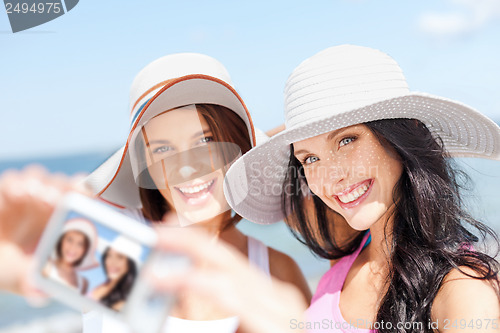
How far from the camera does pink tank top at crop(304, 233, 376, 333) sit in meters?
1.90

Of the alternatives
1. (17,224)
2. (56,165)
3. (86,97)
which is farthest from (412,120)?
(86,97)

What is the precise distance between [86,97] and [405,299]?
143ft

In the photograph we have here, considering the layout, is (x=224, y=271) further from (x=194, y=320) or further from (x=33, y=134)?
(x=33, y=134)

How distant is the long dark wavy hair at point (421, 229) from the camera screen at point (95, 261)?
1.20 m

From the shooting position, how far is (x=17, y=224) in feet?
4.39

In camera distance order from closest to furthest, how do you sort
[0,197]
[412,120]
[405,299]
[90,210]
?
1. [90,210]
2. [0,197]
3. [405,299]
4. [412,120]

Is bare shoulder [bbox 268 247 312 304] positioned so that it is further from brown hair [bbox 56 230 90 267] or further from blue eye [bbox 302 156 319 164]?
brown hair [bbox 56 230 90 267]

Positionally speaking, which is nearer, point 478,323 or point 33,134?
point 478,323

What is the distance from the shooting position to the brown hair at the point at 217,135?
7.35ft

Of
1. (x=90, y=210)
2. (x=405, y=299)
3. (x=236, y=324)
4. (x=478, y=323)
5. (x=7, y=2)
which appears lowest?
(x=236, y=324)

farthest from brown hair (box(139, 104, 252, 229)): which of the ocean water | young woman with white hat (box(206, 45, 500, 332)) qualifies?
the ocean water

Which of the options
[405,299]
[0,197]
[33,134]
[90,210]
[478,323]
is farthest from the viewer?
[33,134]

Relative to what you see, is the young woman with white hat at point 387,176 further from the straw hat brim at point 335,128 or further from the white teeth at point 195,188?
the white teeth at point 195,188

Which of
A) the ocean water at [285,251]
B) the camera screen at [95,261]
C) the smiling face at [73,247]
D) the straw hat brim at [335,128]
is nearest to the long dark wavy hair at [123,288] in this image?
the camera screen at [95,261]
